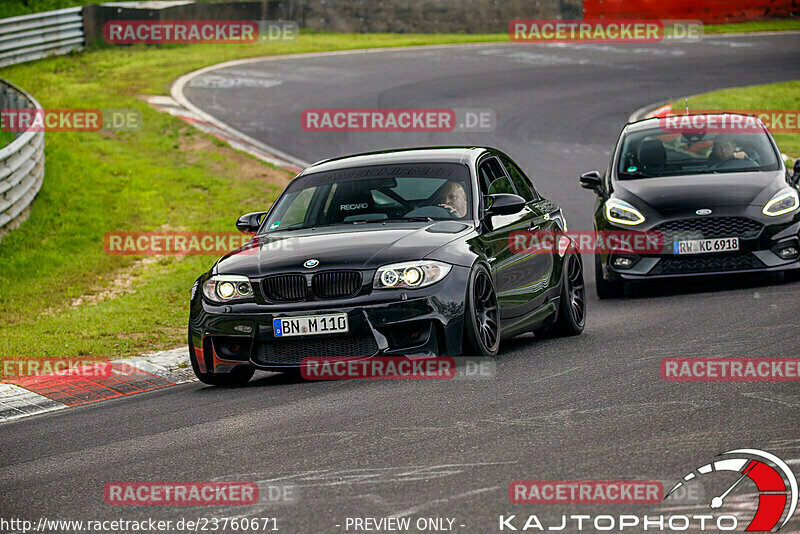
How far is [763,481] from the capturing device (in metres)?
5.16

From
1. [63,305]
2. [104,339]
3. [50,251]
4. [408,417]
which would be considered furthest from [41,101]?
[408,417]

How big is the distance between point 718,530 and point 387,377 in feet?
12.2

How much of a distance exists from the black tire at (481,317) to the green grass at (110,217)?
360 centimetres

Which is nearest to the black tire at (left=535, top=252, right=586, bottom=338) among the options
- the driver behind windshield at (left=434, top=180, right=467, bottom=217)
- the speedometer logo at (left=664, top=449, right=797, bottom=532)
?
the driver behind windshield at (left=434, top=180, right=467, bottom=217)

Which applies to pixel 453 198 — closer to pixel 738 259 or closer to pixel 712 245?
pixel 712 245

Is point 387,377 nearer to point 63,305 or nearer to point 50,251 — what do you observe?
point 63,305

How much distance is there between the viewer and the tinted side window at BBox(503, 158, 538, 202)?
10562mm

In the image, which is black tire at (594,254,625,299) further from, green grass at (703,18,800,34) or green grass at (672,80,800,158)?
green grass at (703,18,800,34)

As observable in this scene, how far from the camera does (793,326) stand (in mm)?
9625

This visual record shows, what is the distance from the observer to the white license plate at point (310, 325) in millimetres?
8023

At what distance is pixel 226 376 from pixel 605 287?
544 centimetres

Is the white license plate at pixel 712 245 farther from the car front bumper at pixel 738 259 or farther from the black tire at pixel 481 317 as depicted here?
the black tire at pixel 481 317

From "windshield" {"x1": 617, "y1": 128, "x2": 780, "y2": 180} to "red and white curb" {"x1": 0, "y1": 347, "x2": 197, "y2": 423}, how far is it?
5775mm

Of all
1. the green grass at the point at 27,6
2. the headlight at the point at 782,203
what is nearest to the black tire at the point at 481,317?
the headlight at the point at 782,203
